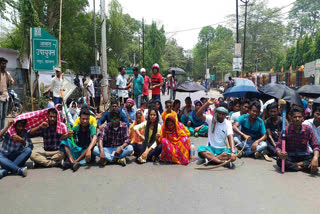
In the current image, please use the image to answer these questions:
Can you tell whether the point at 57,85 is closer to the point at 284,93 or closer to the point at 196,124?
the point at 196,124

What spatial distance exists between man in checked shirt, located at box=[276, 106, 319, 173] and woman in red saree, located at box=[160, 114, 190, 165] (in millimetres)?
1777

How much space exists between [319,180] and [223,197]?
194 cm

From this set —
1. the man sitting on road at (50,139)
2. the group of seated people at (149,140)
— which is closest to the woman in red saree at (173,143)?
the group of seated people at (149,140)

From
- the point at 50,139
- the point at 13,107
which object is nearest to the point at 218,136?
the point at 50,139

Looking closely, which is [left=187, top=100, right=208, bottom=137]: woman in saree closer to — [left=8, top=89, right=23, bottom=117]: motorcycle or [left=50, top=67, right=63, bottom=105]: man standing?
[left=50, top=67, right=63, bottom=105]: man standing

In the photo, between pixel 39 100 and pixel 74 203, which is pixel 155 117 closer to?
pixel 74 203

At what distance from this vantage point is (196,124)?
28.2 ft

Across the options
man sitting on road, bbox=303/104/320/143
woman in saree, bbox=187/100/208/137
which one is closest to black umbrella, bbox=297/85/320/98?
man sitting on road, bbox=303/104/320/143

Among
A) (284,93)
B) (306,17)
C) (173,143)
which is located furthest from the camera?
(306,17)

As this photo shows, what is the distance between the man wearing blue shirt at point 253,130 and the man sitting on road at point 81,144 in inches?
125

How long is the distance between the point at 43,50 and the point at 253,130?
6.39 metres

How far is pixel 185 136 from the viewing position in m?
5.66

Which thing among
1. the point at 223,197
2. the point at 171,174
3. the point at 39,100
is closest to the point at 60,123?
the point at 171,174

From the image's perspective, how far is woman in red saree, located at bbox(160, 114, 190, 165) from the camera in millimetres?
5449
